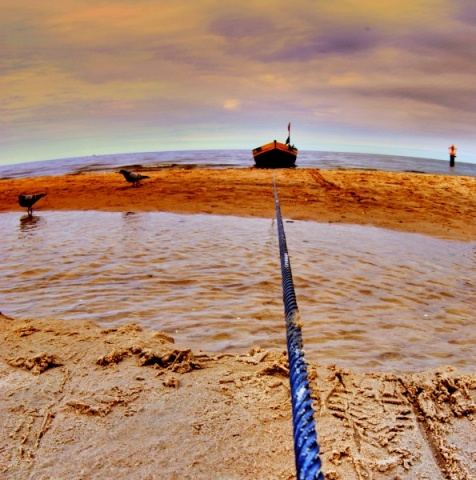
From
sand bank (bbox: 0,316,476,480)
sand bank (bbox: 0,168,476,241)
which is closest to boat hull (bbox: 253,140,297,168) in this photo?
sand bank (bbox: 0,168,476,241)

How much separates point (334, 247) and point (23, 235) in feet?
23.7

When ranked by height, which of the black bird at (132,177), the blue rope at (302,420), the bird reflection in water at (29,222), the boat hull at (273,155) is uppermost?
the boat hull at (273,155)

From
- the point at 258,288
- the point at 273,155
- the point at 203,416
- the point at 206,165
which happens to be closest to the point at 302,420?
the point at 203,416

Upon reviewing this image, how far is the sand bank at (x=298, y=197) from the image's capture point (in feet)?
34.9

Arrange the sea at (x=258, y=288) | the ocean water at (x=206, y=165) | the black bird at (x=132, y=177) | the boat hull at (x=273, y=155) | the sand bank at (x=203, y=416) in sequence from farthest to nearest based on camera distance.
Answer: the ocean water at (x=206, y=165) < the boat hull at (x=273, y=155) < the black bird at (x=132, y=177) < the sea at (x=258, y=288) < the sand bank at (x=203, y=416)

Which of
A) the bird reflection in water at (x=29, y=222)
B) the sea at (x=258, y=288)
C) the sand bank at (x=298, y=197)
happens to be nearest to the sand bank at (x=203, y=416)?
the sea at (x=258, y=288)

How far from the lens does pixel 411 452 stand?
1.90 metres

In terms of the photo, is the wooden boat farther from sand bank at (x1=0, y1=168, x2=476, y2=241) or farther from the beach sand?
the beach sand

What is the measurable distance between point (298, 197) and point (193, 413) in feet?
38.3

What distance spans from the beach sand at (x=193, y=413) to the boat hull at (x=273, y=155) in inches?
914

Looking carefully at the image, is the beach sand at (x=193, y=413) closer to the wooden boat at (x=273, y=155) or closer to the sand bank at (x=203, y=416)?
the sand bank at (x=203, y=416)

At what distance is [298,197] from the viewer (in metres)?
13.2

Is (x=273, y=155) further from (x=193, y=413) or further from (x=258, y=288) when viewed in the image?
(x=193, y=413)

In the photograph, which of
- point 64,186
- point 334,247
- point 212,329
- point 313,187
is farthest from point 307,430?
point 64,186
